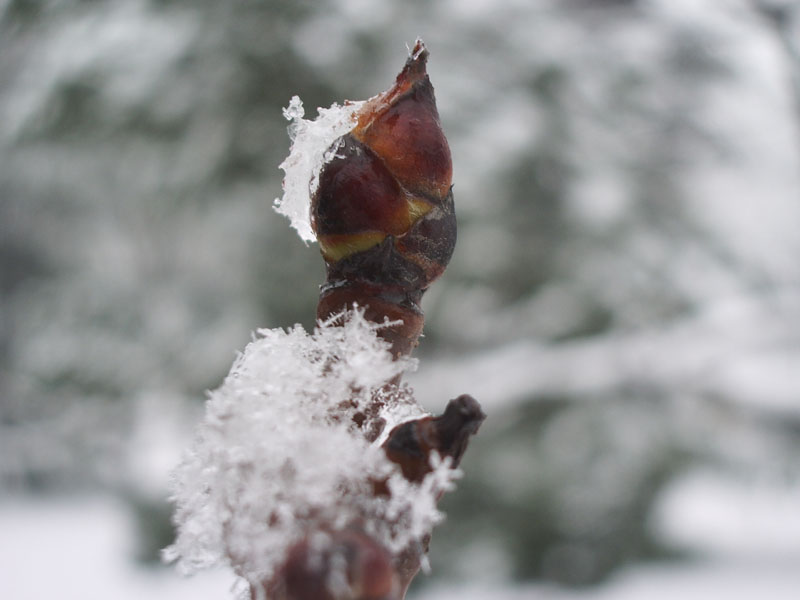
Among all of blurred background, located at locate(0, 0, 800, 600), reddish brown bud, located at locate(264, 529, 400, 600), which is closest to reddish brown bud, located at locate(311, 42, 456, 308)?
reddish brown bud, located at locate(264, 529, 400, 600)

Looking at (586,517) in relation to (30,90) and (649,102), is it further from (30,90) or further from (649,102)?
(30,90)

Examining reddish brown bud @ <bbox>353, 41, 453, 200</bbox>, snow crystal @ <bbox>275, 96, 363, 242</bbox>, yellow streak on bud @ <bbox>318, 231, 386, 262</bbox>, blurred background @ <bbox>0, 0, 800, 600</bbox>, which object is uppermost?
blurred background @ <bbox>0, 0, 800, 600</bbox>

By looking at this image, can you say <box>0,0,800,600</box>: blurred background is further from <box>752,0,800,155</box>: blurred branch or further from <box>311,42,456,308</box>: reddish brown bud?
<box>311,42,456,308</box>: reddish brown bud

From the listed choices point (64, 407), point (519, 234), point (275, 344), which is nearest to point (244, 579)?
point (275, 344)

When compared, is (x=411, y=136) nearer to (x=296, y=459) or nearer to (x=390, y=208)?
(x=390, y=208)

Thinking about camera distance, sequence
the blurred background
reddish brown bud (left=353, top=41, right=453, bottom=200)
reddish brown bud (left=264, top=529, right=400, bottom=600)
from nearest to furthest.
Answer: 1. reddish brown bud (left=264, top=529, right=400, bottom=600)
2. reddish brown bud (left=353, top=41, right=453, bottom=200)
3. the blurred background

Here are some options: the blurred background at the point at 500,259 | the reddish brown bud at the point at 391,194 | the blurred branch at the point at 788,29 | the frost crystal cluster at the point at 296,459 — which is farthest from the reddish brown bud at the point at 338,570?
the blurred branch at the point at 788,29

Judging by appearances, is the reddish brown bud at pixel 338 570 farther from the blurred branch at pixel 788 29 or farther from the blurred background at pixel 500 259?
the blurred branch at pixel 788 29
